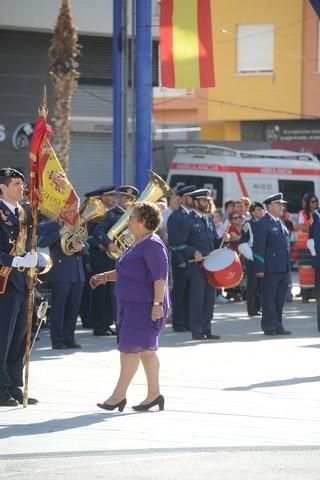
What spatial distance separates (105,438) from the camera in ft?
30.2

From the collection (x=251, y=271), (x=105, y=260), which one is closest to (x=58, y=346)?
(x=105, y=260)

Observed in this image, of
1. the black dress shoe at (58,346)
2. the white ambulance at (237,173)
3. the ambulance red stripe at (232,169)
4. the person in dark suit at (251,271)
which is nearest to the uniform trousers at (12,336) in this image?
the black dress shoe at (58,346)

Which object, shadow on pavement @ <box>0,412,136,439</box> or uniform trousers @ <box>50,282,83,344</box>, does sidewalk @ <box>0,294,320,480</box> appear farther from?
uniform trousers @ <box>50,282,83,344</box>

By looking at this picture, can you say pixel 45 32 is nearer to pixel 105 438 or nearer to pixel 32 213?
pixel 32 213

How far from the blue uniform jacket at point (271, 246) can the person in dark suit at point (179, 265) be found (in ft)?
3.30

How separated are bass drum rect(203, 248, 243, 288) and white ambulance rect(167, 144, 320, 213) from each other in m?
13.1

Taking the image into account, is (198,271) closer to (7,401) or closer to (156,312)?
(7,401)

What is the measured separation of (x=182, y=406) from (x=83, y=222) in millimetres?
4868

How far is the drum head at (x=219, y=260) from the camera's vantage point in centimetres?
1609

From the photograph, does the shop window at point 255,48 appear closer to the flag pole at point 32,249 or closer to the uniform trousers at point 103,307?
the uniform trousers at point 103,307

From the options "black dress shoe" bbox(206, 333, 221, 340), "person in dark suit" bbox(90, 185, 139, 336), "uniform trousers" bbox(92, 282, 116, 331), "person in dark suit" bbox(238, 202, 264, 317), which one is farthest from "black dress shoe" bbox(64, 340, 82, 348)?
"person in dark suit" bbox(238, 202, 264, 317)

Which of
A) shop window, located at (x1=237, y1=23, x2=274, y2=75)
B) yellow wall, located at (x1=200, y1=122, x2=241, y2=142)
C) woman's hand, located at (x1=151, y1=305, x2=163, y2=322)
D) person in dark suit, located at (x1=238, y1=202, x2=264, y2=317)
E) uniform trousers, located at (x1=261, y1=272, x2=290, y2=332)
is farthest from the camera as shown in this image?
yellow wall, located at (x1=200, y1=122, x2=241, y2=142)

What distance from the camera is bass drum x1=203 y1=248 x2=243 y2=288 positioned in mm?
16078

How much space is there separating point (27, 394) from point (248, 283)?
30.2 feet
